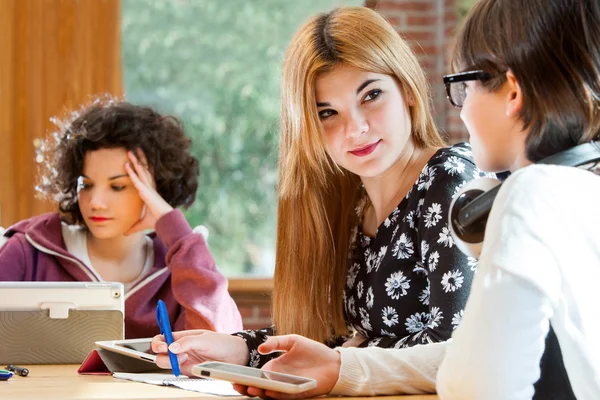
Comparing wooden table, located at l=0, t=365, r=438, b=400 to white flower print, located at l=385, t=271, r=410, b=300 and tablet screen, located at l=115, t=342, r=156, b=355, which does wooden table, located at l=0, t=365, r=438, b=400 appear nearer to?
tablet screen, located at l=115, t=342, r=156, b=355

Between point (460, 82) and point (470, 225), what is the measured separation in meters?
0.18

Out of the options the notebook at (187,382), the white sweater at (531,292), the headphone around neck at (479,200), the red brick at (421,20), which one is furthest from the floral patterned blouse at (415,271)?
the red brick at (421,20)

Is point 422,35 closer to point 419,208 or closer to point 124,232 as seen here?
point 124,232

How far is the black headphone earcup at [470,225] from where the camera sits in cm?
95

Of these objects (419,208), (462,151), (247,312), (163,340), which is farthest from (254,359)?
(247,312)

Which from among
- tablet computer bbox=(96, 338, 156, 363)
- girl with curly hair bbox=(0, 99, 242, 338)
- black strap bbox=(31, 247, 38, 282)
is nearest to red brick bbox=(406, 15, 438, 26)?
girl with curly hair bbox=(0, 99, 242, 338)

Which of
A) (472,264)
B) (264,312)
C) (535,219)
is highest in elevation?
(535,219)

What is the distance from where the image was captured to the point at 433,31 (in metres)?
3.86

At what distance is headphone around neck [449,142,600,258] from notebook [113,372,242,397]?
0.38m

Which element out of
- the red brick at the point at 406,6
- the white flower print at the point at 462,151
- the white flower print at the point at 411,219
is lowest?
the white flower print at the point at 411,219

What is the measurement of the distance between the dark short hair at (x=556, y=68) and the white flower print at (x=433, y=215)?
456 mm

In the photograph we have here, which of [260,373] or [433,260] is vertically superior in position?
[433,260]

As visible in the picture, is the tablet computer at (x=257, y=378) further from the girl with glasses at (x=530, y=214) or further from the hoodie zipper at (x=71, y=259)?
the hoodie zipper at (x=71, y=259)

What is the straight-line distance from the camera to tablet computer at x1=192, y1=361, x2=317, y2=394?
100 centimetres
